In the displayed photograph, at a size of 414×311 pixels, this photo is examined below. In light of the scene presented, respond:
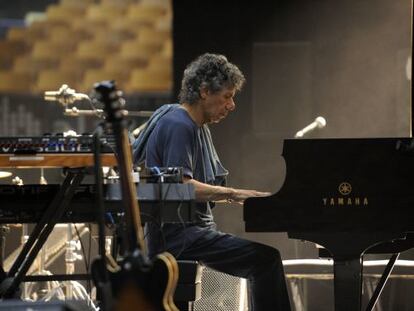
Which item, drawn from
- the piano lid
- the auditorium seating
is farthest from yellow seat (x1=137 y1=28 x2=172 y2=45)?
the piano lid

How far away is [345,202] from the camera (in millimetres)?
4145

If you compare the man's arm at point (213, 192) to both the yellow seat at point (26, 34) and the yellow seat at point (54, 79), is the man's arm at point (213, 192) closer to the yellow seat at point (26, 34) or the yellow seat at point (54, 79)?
the yellow seat at point (54, 79)

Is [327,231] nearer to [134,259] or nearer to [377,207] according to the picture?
[377,207]

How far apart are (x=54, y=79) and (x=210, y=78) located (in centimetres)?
280

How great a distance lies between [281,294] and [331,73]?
2772mm

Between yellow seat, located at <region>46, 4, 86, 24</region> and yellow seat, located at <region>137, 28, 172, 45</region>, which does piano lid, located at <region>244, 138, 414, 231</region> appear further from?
yellow seat, located at <region>46, 4, 86, 24</region>

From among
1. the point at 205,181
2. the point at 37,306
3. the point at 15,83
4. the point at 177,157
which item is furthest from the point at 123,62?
the point at 37,306

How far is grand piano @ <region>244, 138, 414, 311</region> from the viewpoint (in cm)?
412

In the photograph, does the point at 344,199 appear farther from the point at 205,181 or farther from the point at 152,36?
the point at 152,36

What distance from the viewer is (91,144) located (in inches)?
152

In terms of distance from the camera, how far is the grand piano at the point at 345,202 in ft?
13.5

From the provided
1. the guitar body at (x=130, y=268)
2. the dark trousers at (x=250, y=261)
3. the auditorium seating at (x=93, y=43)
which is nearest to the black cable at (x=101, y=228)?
the guitar body at (x=130, y=268)

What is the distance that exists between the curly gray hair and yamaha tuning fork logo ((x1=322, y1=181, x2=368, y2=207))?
2.75ft

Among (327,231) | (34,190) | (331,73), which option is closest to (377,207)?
(327,231)
